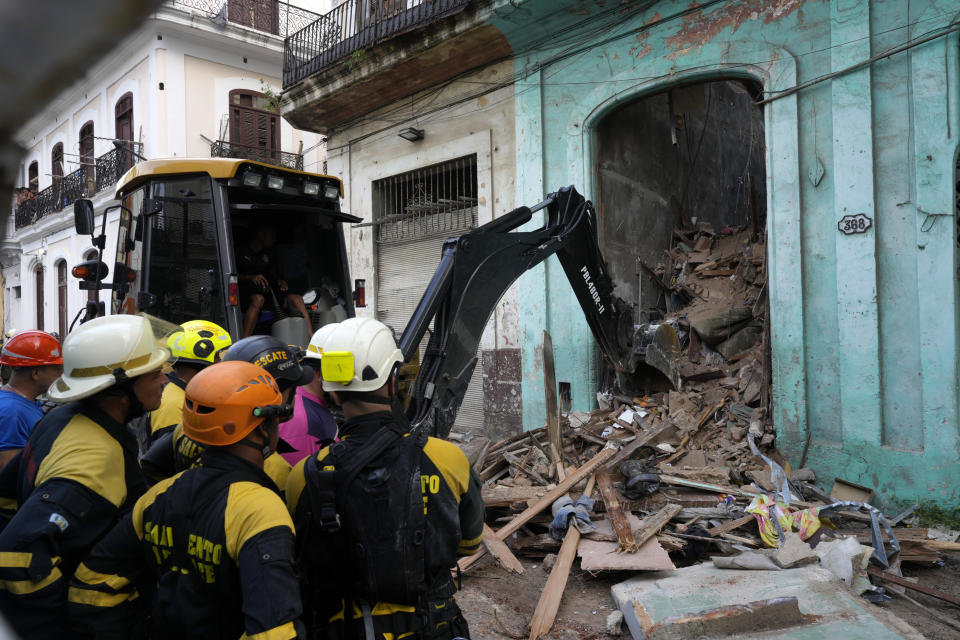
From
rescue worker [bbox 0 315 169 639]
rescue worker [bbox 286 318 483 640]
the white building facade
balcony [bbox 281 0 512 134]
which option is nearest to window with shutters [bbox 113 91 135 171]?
the white building facade

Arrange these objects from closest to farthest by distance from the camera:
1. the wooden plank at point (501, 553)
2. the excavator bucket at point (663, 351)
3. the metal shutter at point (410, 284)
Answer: the wooden plank at point (501, 553)
the excavator bucket at point (663, 351)
the metal shutter at point (410, 284)

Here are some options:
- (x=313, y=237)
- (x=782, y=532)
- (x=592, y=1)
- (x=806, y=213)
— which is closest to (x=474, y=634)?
(x=782, y=532)

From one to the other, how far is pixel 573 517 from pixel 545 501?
1.55ft

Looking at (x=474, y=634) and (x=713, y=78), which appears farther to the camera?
(x=713, y=78)

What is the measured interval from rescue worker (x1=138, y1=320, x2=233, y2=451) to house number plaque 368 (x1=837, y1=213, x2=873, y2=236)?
5826mm

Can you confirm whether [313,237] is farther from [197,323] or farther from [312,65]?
[312,65]

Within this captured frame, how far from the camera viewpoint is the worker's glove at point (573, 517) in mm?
5008

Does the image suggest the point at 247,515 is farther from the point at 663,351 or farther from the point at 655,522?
the point at 663,351

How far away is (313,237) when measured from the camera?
6277mm

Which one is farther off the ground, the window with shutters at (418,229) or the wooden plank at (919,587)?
the window with shutters at (418,229)

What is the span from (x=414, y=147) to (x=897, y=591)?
8814 millimetres

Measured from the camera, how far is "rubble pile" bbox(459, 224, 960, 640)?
429 cm

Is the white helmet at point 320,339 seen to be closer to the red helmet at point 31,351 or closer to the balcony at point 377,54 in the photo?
the red helmet at point 31,351

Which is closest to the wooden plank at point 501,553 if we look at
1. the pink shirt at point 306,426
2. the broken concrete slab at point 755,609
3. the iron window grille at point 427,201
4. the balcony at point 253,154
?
the broken concrete slab at point 755,609
